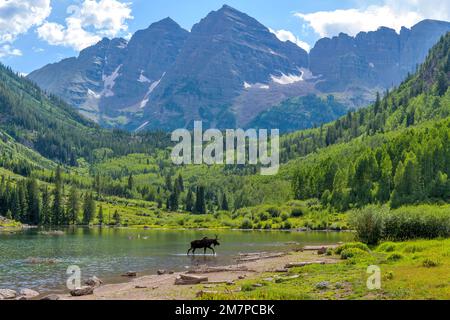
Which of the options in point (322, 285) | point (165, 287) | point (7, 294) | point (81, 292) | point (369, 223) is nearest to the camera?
point (322, 285)

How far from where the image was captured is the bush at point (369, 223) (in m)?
85.5

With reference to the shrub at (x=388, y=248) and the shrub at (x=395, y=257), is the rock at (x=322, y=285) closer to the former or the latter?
the shrub at (x=395, y=257)

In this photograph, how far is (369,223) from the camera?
86750 millimetres

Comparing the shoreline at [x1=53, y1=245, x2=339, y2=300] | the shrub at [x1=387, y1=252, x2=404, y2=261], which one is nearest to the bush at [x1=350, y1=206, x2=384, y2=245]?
the shoreline at [x1=53, y1=245, x2=339, y2=300]

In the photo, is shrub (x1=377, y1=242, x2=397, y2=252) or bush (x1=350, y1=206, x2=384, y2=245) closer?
shrub (x1=377, y1=242, x2=397, y2=252)

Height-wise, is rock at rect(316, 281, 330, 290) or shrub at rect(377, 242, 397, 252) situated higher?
shrub at rect(377, 242, 397, 252)

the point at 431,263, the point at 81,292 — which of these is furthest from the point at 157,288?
the point at 431,263

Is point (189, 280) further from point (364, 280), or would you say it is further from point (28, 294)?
point (364, 280)

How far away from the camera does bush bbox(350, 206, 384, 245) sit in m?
85.5

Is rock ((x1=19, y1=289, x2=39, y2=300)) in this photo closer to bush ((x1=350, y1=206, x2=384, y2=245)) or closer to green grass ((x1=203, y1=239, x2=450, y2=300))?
green grass ((x1=203, y1=239, x2=450, y2=300))

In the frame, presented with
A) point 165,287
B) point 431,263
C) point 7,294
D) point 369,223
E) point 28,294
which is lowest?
point 28,294

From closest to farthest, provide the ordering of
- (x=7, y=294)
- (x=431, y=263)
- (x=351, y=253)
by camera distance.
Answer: (x=7, y=294) < (x=431, y=263) < (x=351, y=253)

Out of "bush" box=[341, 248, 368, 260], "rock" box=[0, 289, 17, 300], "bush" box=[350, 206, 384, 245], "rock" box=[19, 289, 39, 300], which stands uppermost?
"bush" box=[350, 206, 384, 245]

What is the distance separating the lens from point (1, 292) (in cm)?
4750
